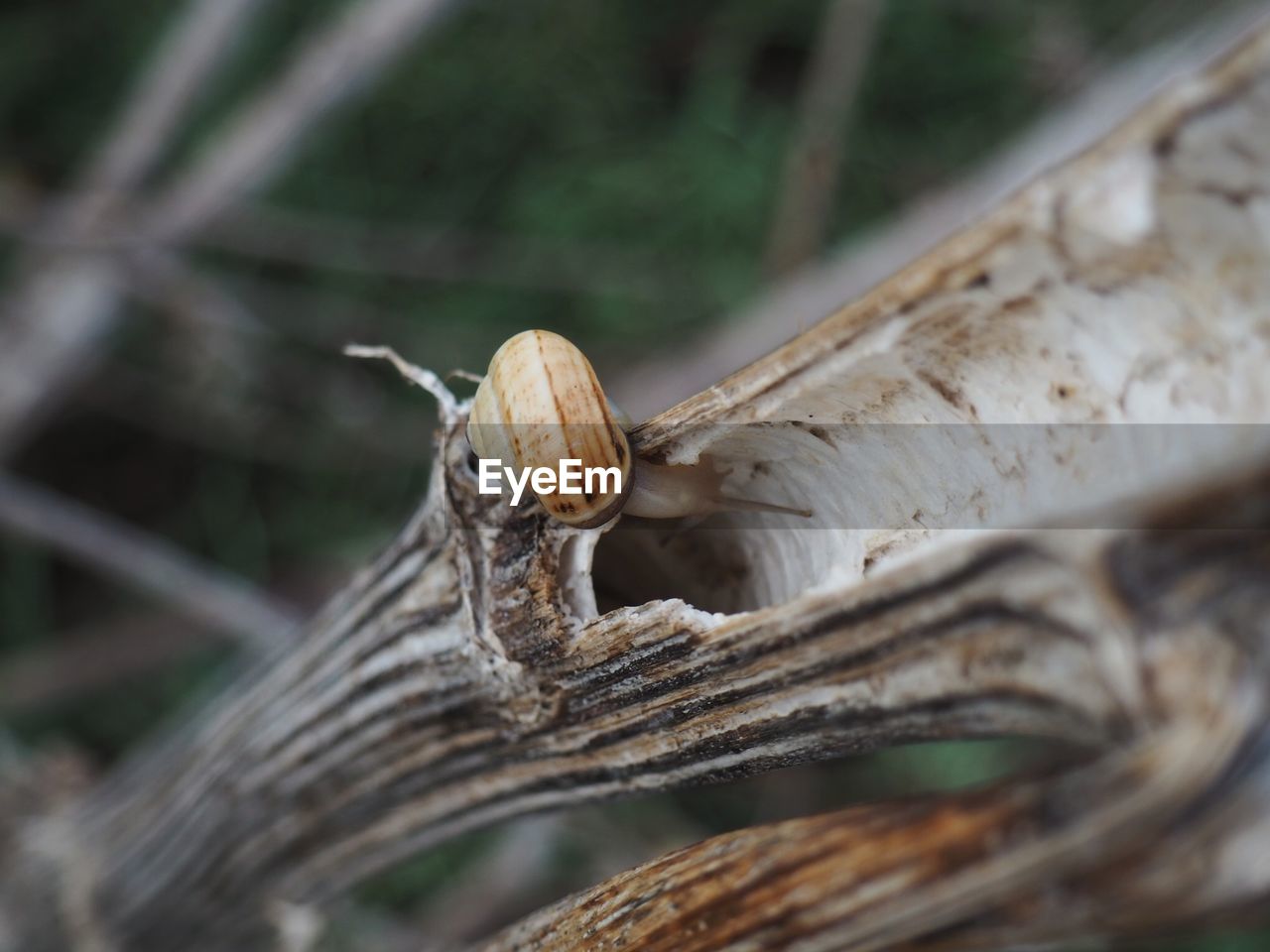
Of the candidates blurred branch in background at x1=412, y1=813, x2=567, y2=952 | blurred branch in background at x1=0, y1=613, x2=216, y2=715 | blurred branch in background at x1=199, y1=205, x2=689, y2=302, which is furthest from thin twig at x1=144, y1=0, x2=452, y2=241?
blurred branch in background at x1=412, y1=813, x2=567, y2=952

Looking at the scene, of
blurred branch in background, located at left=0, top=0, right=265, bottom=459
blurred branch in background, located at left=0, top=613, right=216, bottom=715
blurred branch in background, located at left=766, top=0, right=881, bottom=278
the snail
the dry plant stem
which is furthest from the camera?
blurred branch in background, located at left=766, top=0, right=881, bottom=278

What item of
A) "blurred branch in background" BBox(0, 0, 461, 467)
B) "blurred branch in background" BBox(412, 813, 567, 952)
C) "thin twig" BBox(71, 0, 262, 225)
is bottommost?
"blurred branch in background" BBox(412, 813, 567, 952)

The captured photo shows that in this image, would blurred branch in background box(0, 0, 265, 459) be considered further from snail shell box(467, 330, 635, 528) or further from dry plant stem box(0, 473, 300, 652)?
snail shell box(467, 330, 635, 528)

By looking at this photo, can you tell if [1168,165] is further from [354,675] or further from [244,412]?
[244,412]

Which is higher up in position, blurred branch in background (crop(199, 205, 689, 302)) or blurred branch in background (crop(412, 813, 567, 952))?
blurred branch in background (crop(199, 205, 689, 302))

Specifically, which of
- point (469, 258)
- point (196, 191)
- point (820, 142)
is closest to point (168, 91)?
point (196, 191)
